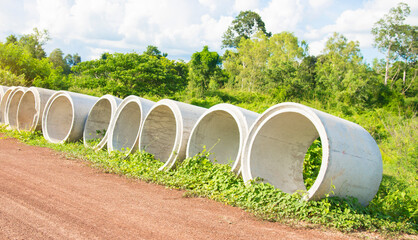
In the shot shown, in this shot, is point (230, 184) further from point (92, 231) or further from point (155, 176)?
point (92, 231)

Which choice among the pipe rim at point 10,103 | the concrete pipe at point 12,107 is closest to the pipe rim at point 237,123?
the concrete pipe at point 12,107

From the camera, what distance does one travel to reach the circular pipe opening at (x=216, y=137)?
26.1 ft

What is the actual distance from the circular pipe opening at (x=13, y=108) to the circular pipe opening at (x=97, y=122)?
5519 millimetres

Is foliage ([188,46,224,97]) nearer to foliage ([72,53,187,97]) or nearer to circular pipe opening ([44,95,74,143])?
foliage ([72,53,187,97])

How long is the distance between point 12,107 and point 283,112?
45.9ft

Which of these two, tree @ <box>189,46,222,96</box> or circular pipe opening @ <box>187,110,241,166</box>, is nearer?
circular pipe opening @ <box>187,110,241,166</box>

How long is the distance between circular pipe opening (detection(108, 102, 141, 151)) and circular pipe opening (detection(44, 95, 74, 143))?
2.79 metres

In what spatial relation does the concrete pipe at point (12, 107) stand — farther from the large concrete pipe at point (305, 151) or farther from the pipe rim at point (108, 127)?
the large concrete pipe at point (305, 151)

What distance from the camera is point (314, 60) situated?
3528cm

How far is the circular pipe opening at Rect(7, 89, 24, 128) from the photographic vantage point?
15266 millimetres

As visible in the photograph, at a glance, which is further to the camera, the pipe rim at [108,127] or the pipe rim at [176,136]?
the pipe rim at [108,127]

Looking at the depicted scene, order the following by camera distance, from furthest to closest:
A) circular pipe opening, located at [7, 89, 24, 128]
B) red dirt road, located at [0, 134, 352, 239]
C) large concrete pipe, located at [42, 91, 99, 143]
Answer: circular pipe opening, located at [7, 89, 24, 128] < large concrete pipe, located at [42, 91, 99, 143] < red dirt road, located at [0, 134, 352, 239]

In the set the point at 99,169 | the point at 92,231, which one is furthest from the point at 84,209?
the point at 99,169

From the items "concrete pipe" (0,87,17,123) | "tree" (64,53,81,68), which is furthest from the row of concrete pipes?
"tree" (64,53,81,68)
